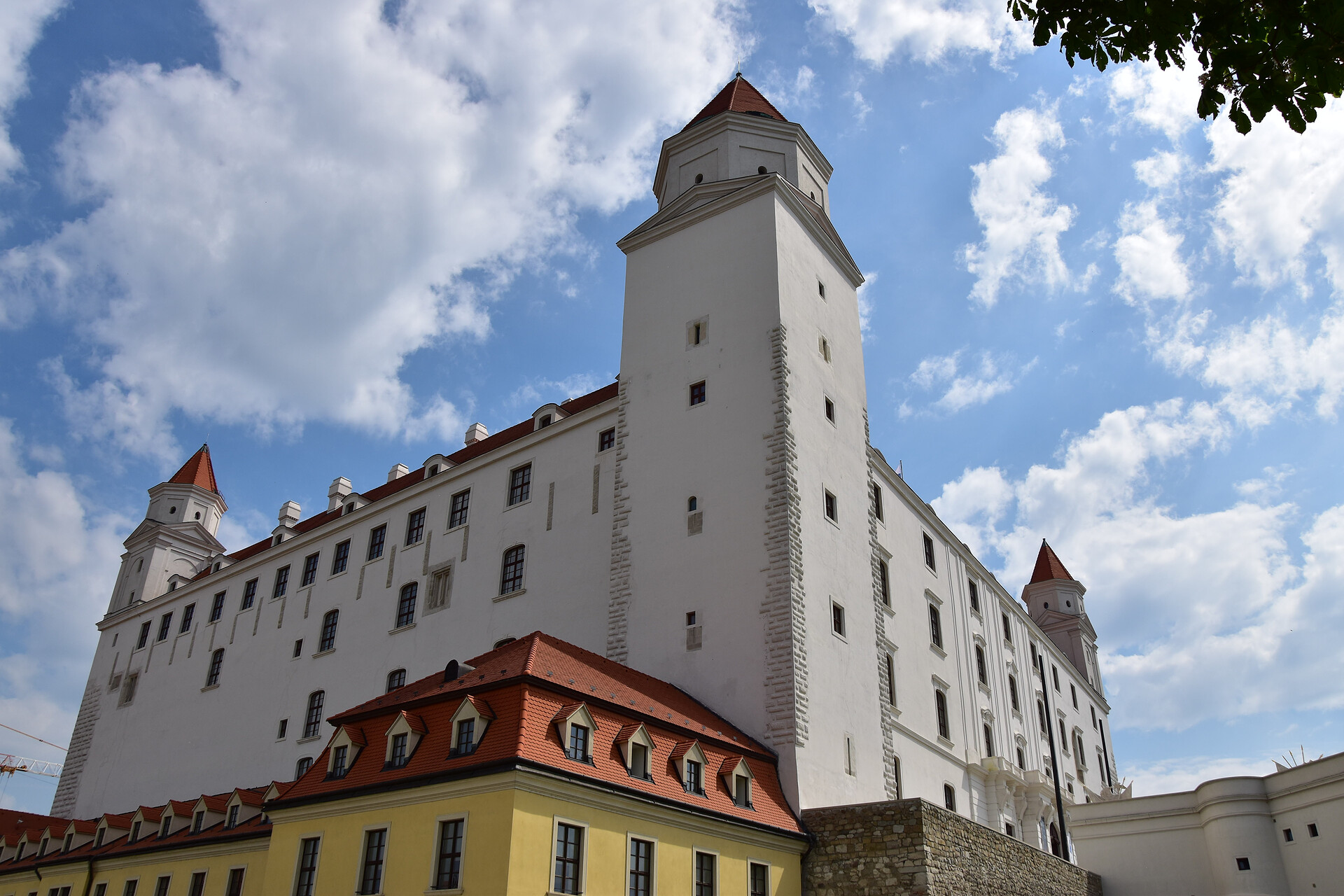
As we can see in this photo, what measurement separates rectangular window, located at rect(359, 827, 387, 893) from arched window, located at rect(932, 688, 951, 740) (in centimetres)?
1901

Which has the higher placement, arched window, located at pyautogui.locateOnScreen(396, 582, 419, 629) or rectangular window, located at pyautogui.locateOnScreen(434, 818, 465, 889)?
arched window, located at pyautogui.locateOnScreen(396, 582, 419, 629)

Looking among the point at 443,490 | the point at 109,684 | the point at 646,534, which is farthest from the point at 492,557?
the point at 109,684

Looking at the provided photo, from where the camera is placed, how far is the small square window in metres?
24.2

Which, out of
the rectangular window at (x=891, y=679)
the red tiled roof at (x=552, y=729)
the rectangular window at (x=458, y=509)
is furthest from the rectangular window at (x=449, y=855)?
the rectangular window at (x=458, y=509)

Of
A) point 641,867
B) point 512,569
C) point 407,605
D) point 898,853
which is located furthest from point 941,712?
point 407,605

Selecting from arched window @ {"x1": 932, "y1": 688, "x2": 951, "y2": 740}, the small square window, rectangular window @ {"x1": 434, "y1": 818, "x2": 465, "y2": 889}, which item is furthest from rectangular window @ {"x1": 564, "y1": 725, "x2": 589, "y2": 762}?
arched window @ {"x1": 932, "y1": 688, "x2": 951, "y2": 740}

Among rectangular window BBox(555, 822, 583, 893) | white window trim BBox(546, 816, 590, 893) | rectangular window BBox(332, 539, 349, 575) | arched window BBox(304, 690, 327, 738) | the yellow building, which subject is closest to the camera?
white window trim BBox(546, 816, 590, 893)

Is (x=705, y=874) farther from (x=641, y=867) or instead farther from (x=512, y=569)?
(x=512, y=569)

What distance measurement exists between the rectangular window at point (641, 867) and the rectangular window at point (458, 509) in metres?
17.0

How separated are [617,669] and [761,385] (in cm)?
839

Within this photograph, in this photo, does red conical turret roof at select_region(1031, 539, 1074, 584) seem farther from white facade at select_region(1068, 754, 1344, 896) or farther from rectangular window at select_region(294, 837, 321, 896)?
rectangular window at select_region(294, 837, 321, 896)

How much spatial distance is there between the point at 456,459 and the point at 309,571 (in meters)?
7.44

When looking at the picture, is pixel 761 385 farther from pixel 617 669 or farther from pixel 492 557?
pixel 492 557

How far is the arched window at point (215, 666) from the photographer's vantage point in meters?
38.1
